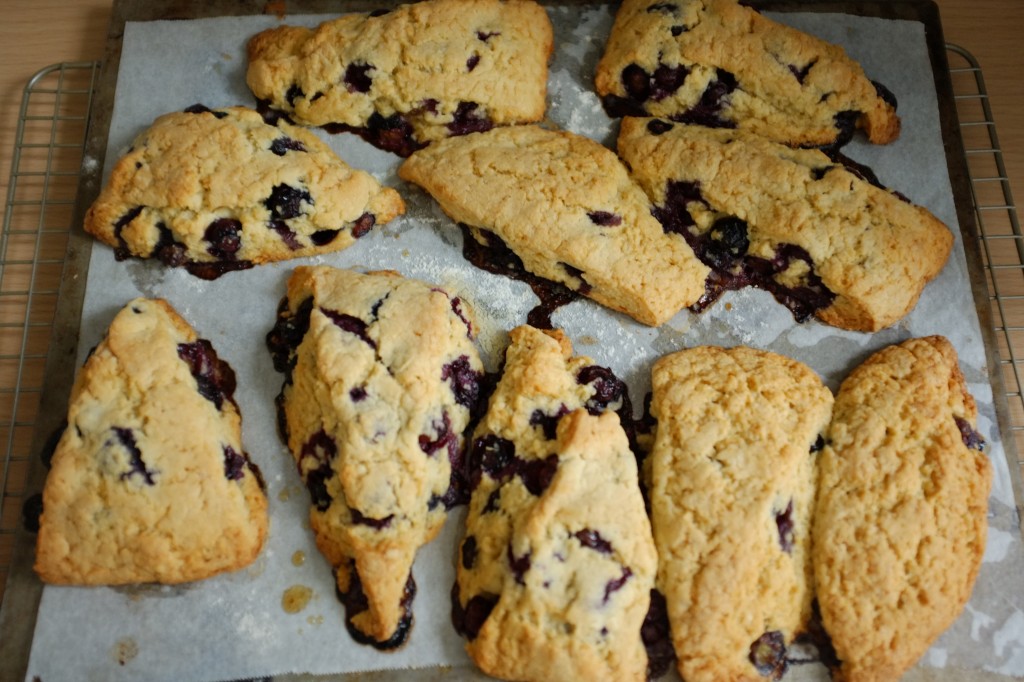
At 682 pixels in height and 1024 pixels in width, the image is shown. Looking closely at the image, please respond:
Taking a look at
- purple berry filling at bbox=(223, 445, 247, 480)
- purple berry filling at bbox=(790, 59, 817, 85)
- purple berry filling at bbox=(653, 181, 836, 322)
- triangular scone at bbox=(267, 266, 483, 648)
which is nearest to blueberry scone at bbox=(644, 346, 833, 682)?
purple berry filling at bbox=(653, 181, 836, 322)

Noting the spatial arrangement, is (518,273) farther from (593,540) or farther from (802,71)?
(802,71)

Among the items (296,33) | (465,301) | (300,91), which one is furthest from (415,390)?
(296,33)

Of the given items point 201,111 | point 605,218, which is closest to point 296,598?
point 605,218

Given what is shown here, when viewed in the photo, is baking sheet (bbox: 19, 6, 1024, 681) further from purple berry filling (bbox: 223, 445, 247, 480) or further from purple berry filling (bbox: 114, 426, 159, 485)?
purple berry filling (bbox: 114, 426, 159, 485)

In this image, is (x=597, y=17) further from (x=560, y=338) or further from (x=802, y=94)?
(x=560, y=338)

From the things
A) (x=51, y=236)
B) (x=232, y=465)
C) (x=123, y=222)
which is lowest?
(x=232, y=465)

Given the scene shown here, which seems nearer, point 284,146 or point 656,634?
point 656,634

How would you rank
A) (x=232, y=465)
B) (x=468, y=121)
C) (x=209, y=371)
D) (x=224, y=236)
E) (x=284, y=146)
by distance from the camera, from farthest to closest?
1. (x=468, y=121)
2. (x=284, y=146)
3. (x=224, y=236)
4. (x=209, y=371)
5. (x=232, y=465)
